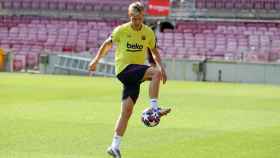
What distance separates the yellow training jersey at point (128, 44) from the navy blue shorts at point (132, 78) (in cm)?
7

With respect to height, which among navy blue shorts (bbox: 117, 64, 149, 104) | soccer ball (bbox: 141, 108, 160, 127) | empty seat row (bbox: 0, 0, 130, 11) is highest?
navy blue shorts (bbox: 117, 64, 149, 104)

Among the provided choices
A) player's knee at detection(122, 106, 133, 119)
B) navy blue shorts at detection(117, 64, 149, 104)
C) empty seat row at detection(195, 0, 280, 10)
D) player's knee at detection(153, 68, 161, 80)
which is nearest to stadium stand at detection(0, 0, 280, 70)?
empty seat row at detection(195, 0, 280, 10)

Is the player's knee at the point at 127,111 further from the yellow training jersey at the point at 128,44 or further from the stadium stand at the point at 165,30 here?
the stadium stand at the point at 165,30

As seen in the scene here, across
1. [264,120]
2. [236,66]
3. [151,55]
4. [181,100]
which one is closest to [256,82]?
[236,66]

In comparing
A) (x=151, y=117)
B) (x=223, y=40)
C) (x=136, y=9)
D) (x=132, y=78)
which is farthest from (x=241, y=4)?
(x=136, y=9)

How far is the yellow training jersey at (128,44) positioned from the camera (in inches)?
461

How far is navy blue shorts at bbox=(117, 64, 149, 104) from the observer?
1166 cm

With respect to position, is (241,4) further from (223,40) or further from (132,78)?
(132,78)

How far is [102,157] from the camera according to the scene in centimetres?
1213

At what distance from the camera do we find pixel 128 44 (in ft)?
38.4

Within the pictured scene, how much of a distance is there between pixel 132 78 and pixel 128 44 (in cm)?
46

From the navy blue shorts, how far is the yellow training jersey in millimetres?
75

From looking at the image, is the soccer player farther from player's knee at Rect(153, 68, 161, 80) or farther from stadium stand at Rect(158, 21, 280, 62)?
stadium stand at Rect(158, 21, 280, 62)

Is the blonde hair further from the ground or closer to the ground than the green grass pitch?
further from the ground
